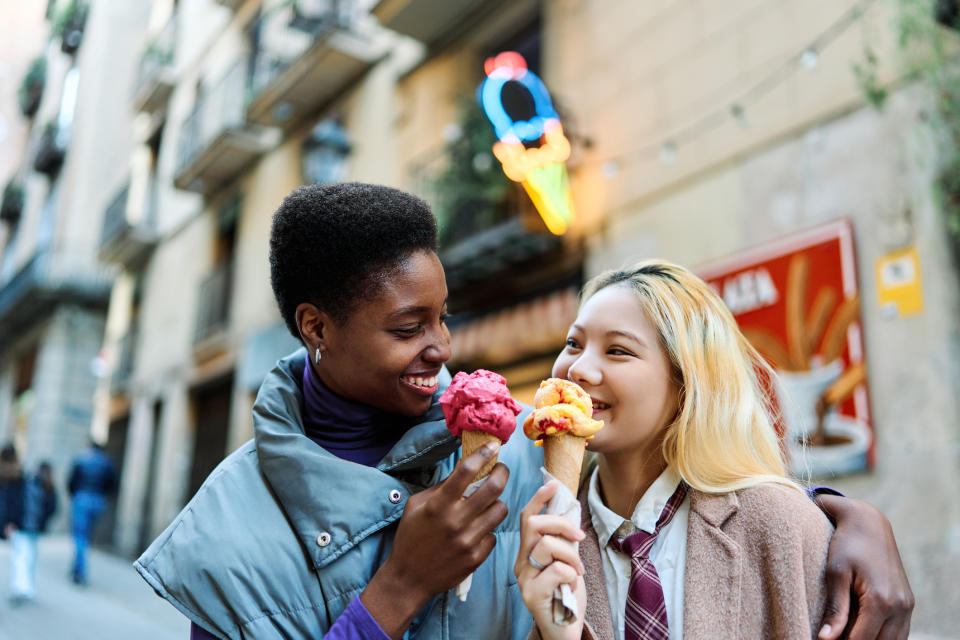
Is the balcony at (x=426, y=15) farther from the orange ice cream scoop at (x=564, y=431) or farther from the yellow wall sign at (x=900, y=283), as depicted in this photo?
the orange ice cream scoop at (x=564, y=431)

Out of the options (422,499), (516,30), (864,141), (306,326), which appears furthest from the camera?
(516,30)

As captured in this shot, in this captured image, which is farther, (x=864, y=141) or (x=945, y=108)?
(x=864, y=141)

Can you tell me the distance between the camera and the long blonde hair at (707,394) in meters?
1.91

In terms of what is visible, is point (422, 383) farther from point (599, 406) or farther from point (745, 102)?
point (745, 102)

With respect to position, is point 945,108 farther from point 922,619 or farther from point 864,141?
point 922,619

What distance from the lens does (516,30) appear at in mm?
9758

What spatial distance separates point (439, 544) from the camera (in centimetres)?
160

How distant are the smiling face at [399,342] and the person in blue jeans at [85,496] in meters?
9.70

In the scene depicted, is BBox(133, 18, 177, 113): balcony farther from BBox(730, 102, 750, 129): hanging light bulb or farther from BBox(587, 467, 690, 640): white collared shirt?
BBox(587, 467, 690, 640): white collared shirt

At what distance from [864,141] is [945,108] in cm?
63

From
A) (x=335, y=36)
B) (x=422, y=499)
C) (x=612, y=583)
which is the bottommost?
(x=612, y=583)

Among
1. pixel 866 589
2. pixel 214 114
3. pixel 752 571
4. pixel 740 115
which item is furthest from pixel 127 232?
pixel 866 589

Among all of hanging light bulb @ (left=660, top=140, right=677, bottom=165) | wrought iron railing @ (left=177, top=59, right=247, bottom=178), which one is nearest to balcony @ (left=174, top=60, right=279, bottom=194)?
wrought iron railing @ (left=177, top=59, right=247, bottom=178)

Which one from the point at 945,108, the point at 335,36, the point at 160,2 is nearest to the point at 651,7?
the point at 945,108
